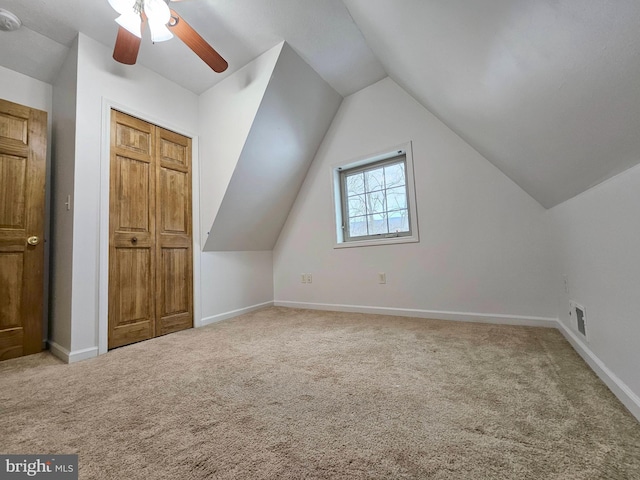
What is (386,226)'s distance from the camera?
2.88m

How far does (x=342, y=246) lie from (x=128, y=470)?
243 centimetres

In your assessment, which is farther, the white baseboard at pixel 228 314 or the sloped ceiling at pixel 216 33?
the white baseboard at pixel 228 314

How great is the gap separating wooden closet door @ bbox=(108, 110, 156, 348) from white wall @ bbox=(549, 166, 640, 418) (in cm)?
290

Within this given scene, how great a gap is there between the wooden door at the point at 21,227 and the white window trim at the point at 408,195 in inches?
101

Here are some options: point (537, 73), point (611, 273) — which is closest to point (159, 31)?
point (537, 73)

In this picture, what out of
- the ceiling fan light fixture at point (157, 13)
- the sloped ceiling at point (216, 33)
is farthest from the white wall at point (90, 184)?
the ceiling fan light fixture at point (157, 13)

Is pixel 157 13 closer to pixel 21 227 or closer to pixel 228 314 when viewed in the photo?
pixel 21 227

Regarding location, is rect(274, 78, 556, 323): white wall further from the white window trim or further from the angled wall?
the angled wall

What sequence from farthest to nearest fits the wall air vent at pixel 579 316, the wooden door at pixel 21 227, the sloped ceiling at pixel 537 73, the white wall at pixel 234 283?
the white wall at pixel 234 283 → the wooden door at pixel 21 227 → the wall air vent at pixel 579 316 → the sloped ceiling at pixel 537 73

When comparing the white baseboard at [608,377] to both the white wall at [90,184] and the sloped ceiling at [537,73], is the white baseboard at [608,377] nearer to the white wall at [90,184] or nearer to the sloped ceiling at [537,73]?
the sloped ceiling at [537,73]

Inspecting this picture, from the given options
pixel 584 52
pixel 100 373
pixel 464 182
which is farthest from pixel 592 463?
pixel 100 373

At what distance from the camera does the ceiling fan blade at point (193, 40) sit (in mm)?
1522

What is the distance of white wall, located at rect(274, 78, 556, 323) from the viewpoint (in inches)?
84.1

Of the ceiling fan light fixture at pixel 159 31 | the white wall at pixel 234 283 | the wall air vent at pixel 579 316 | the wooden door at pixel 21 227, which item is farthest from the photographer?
the white wall at pixel 234 283
